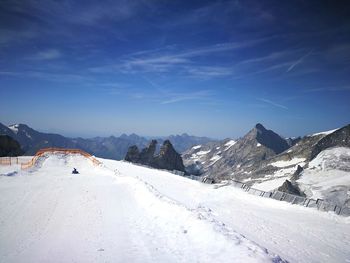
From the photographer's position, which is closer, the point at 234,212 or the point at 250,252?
the point at 250,252

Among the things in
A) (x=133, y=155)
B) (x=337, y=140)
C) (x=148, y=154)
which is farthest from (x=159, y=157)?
(x=337, y=140)

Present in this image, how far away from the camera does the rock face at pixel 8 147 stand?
86.7 meters

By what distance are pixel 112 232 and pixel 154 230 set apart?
2450 mm

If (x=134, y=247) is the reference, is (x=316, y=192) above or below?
below

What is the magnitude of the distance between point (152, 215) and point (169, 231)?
3.93 m

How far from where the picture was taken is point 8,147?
A: 88375 mm

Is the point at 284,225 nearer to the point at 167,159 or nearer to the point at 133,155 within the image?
the point at 133,155

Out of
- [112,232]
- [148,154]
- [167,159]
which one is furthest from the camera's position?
[167,159]

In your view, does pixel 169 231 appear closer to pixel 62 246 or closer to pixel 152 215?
pixel 152 215

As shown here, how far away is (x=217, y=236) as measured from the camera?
46.9 ft

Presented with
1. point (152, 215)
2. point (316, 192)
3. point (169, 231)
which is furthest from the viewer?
point (316, 192)

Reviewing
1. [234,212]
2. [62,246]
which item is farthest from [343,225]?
[62,246]

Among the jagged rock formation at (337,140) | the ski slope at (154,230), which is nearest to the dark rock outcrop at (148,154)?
the jagged rock formation at (337,140)

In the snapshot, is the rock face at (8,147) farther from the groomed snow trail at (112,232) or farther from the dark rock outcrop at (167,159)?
the dark rock outcrop at (167,159)
